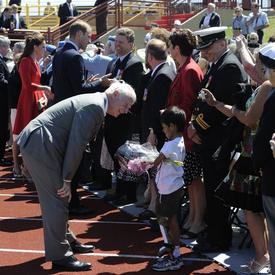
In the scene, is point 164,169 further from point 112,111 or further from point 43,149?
point 43,149

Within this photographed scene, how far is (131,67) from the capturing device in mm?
8227

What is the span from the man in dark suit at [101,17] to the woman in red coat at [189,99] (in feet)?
53.7

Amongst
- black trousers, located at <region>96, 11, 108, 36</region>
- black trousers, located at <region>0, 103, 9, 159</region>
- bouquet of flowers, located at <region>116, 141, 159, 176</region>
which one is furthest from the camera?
black trousers, located at <region>96, 11, 108, 36</region>

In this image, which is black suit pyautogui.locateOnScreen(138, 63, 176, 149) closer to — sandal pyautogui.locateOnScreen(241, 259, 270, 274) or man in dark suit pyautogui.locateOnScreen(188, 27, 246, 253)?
man in dark suit pyautogui.locateOnScreen(188, 27, 246, 253)

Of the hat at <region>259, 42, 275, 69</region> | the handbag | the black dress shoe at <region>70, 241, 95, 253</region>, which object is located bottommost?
the black dress shoe at <region>70, 241, 95, 253</region>

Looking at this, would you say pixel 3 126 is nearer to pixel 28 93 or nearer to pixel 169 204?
pixel 28 93

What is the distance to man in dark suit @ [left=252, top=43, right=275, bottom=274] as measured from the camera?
4363 mm

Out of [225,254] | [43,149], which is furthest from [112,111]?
[225,254]

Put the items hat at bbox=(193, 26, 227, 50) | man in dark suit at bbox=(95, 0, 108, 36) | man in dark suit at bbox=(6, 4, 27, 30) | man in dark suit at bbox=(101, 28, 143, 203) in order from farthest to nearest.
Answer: man in dark suit at bbox=(95, 0, 108, 36)
man in dark suit at bbox=(6, 4, 27, 30)
man in dark suit at bbox=(101, 28, 143, 203)
hat at bbox=(193, 26, 227, 50)

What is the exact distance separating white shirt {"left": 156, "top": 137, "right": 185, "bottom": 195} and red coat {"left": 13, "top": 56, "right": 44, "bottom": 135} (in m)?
4.18

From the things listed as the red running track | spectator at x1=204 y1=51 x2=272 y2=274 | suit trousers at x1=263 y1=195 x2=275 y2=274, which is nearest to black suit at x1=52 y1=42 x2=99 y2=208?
the red running track

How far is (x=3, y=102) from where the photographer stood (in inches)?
449

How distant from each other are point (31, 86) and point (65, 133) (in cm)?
428

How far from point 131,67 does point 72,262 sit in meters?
3.26
